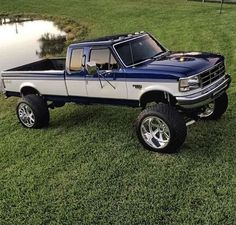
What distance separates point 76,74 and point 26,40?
667 inches

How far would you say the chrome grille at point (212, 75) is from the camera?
7.94 meters

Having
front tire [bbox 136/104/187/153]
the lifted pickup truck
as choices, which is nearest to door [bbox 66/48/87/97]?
the lifted pickup truck

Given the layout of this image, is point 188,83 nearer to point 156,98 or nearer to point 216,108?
point 156,98

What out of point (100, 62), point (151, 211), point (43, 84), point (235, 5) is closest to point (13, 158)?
point (43, 84)

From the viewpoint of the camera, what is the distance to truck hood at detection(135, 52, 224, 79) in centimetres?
778

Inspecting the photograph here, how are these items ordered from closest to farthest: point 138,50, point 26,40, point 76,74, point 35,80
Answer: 1. point 138,50
2. point 76,74
3. point 35,80
4. point 26,40

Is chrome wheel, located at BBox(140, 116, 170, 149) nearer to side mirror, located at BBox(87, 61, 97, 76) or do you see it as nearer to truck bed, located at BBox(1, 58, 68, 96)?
side mirror, located at BBox(87, 61, 97, 76)

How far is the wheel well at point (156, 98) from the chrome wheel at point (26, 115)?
121 inches

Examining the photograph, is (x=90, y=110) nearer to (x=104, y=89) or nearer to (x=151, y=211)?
(x=104, y=89)

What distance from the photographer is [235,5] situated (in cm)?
2730

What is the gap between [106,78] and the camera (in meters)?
8.76

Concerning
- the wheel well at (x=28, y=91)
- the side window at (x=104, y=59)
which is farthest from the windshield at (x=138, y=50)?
the wheel well at (x=28, y=91)

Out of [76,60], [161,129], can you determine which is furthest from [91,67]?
[161,129]

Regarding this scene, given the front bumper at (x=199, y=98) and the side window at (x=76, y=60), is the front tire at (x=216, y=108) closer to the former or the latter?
the front bumper at (x=199, y=98)
